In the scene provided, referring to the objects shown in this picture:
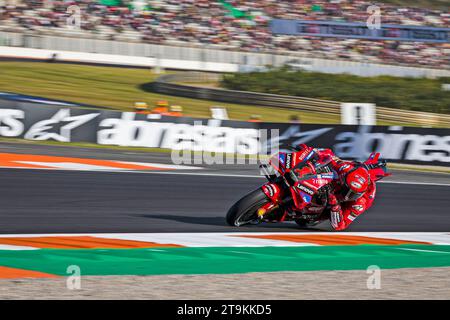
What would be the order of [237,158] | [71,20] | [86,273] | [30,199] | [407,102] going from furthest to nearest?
[71,20], [407,102], [237,158], [30,199], [86,273]

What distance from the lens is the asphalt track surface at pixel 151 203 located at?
986 cm

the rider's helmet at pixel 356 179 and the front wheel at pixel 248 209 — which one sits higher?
the rider's helmet at pixel 356 179

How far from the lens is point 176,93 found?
30.9 metres

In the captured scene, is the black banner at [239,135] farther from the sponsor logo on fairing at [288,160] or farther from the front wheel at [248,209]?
the sponsor logo on fairing at [288,160]

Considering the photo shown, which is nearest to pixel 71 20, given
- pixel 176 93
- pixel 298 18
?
pixel 176 93

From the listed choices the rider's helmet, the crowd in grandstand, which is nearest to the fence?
the crowd in grandstand

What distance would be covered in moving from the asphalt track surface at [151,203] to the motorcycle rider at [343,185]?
652 mm

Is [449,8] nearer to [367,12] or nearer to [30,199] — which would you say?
[367,12]

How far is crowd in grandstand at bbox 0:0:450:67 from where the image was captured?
35844 millimetres

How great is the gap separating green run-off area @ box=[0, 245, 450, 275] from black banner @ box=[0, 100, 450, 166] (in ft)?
34.0

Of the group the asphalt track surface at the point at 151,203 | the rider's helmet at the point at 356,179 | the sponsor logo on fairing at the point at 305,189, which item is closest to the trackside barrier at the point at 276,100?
the asphalt track surface at the point at 151,203

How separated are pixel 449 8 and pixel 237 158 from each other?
32446 mm
